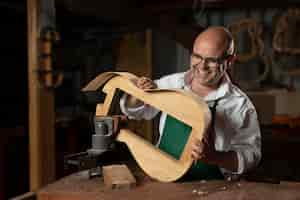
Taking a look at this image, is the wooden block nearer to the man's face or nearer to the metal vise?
the metal vise

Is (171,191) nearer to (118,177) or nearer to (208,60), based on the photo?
(118,177)

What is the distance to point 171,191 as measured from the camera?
43.1 inches

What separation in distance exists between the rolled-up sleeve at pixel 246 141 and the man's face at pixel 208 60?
13 cm

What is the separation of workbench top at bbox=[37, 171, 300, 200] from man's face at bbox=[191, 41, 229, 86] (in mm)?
274

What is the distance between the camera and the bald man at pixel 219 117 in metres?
1.16

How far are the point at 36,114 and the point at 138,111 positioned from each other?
3.83 ft

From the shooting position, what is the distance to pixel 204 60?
3.79 feet

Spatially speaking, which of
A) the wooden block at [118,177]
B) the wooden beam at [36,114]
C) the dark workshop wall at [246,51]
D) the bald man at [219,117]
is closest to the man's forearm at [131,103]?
the bald man at [219,117]

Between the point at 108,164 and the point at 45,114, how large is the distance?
122 centimetres

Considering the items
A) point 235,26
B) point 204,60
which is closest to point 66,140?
point 235,26

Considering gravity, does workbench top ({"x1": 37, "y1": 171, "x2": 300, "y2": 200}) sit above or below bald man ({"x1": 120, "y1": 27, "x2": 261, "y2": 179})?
below

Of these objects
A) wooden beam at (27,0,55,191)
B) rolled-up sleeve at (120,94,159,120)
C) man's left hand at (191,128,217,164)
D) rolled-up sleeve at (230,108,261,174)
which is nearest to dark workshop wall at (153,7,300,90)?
wooden beam at (27,0,55,191)

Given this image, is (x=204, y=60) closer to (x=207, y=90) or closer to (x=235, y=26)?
(x=207, y=90)

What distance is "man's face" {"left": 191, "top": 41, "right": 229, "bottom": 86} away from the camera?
1.16 meters
